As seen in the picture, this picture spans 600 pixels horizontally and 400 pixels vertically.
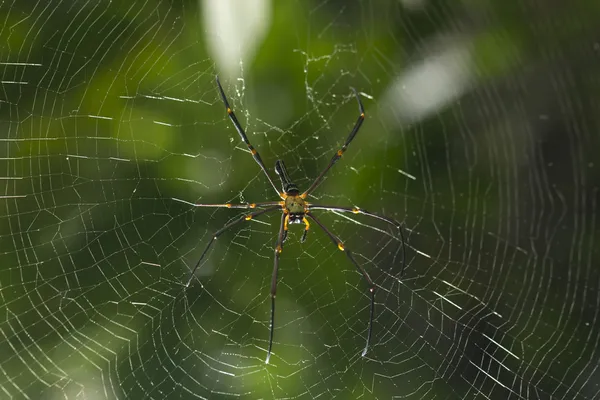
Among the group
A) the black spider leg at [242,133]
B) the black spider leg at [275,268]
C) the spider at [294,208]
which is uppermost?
the black spider leg at [242,133]

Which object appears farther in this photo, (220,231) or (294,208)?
(294,208)

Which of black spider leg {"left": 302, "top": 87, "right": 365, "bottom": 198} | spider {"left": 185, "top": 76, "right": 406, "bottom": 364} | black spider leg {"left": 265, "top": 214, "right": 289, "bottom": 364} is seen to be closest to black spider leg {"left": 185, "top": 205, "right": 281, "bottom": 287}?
spider {"left": 185, "top": 76, "right": 406, "bottom": 364}

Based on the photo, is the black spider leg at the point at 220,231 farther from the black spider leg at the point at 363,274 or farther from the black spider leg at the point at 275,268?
the black spider leg at the point at 363,274

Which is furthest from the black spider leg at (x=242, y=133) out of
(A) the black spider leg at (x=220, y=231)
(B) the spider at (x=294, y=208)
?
(A) the black spider leg at (x=220, y=231)

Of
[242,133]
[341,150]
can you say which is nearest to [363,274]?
[341,150]

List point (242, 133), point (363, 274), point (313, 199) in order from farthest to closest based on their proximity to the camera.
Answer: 1. point (313, 199)
2. point (363, 274)
3. point (242, 133)

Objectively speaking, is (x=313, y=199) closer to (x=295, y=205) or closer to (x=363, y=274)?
(x=295, y=205)

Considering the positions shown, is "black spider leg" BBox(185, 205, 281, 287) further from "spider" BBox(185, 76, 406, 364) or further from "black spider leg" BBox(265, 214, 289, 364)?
"black spider leg" BBox(265, 214, 289, 364)

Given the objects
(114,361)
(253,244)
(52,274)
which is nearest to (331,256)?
(253,244)
